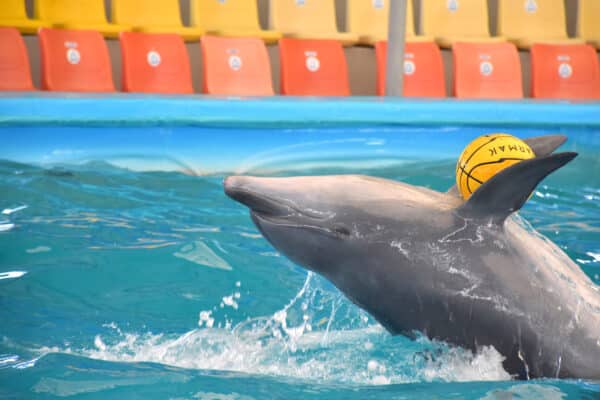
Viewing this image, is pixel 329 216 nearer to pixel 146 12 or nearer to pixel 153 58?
pixel 153 58

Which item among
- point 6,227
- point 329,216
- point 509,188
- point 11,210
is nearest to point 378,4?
point 11,210

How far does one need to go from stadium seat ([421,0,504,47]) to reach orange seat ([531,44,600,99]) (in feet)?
2.96

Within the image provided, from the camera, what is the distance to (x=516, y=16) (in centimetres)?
1205

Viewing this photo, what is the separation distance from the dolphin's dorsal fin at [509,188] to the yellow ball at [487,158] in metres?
0.13

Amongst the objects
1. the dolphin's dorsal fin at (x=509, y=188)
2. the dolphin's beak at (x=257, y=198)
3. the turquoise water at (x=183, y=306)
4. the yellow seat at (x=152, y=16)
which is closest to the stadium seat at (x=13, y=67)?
the yellow seat at (x=152, y=16)

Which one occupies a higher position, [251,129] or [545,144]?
[545,144]

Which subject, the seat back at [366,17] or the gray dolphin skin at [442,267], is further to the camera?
the seat back at [366,17]

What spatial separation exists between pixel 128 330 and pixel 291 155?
12.1ft

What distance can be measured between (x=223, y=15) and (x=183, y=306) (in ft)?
26.2

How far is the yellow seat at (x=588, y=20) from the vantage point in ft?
39.9

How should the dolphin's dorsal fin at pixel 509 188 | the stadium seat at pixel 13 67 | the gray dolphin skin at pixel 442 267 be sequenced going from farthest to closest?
the stadium seat at pixel 13 67 → the gray dolphin skin at pixel 442 267 → the dolphin's dorsal fin at pixel 509 188

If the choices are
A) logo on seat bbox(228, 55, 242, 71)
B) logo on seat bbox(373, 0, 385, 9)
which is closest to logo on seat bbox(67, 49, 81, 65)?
logo on seat bbox(228, 55, 242, 71)

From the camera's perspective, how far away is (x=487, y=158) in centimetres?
244

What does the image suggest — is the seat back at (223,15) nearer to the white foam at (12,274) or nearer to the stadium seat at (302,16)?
the stadium seat at (302,16)
